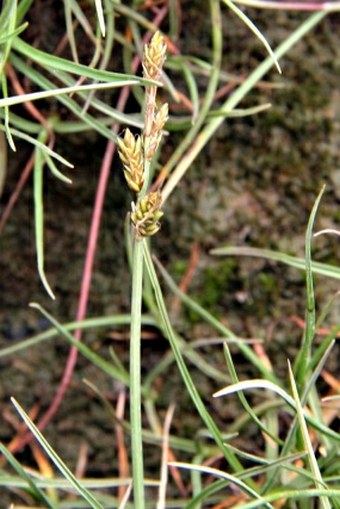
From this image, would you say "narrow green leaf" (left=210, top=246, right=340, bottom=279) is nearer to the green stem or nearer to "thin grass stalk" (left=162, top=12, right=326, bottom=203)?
"thin grass stalk" (left=162, top=12, right=326, bottom=203)

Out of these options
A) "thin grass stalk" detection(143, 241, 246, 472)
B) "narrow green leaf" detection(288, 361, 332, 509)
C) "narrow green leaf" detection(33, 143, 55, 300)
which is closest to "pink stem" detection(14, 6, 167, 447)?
"narrow green leaf" detection(33, 143, 55, 300)

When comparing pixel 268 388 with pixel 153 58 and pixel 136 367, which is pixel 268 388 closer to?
pixel 136 367

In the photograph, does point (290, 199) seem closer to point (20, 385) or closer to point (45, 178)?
point (45, 178)

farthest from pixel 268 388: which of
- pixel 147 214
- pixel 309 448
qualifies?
pixel 147 214

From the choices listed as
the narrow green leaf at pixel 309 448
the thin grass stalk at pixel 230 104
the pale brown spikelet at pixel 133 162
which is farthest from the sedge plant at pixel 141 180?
the thin grass stalk at pixel 230 104

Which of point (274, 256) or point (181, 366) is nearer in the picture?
point (181, 366)

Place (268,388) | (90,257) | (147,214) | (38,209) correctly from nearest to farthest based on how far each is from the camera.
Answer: (147,214) < (268,388) < (38,209) < (90,257)
